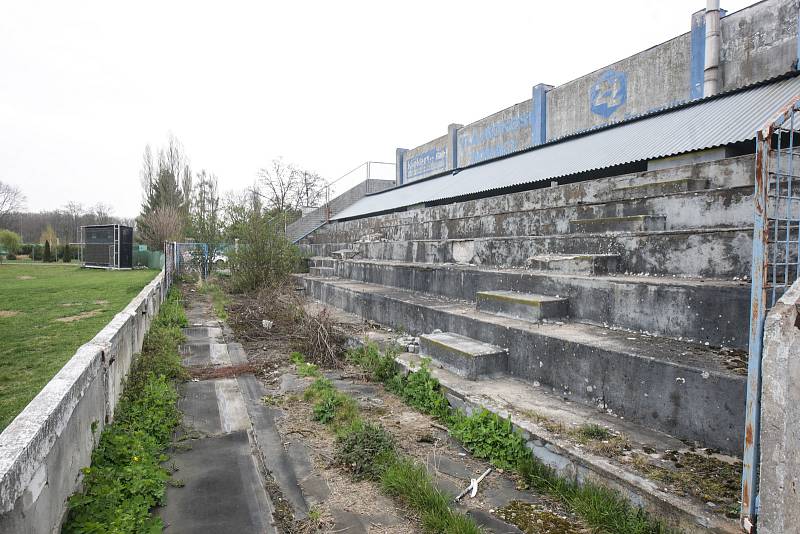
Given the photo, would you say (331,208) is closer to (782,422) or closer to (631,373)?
(631,373)

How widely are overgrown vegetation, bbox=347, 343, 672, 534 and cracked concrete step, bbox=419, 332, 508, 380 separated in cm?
27

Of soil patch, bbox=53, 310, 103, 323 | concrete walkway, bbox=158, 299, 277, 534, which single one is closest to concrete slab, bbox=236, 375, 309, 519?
concrete walkway, bbox=158, 299, 277, 534

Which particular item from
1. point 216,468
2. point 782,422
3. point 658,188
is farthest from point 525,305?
point 216,468

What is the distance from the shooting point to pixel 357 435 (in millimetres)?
3635

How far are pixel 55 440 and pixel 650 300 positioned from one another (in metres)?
4.32

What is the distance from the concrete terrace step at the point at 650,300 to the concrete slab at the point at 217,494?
11.2ft

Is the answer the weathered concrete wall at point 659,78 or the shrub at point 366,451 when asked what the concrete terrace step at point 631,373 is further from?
the weathered concrete wall at point 659,78

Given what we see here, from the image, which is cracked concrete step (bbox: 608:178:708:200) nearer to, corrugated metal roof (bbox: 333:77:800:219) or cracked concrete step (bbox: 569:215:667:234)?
cracked concrete step (bbox: 569:215:667:234)

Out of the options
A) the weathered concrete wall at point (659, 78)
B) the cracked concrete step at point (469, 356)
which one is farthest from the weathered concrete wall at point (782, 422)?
the weathered concrete wall at point (659, 78)

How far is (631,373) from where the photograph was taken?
3391 millimetres

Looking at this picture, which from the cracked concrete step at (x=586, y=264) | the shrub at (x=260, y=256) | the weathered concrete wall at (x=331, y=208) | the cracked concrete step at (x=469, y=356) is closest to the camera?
the cracked concrete step at (x=469, y=356)

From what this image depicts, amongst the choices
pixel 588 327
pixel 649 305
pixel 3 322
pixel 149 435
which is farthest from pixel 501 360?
pixel 3 322

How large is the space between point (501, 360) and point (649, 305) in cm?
144

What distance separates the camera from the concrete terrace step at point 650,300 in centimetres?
340
